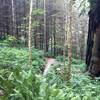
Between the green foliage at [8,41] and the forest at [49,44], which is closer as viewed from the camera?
the forest at [49,44]

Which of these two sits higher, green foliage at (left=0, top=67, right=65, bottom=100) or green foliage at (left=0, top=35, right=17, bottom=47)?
green foliage at (left=0, top=67, right=65, bottom=100)

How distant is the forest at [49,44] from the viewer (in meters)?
9.95

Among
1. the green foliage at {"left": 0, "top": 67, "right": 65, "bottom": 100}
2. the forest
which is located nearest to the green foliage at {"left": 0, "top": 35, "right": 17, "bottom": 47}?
the forest

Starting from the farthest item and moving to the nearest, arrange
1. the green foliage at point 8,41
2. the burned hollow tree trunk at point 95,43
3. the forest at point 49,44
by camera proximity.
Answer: the green foliage at point 8,41
the burned hollow tree trunk at point 95,43
the forest at point 49,44

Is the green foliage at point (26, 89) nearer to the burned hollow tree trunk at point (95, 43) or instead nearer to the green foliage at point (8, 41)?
the burned hollow tree trunk at point (95, 43)

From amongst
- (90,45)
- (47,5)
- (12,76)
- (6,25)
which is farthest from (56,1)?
(12,76)

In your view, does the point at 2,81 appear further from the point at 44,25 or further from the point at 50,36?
the point at 50,36

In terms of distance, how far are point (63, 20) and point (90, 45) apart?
22248 mm

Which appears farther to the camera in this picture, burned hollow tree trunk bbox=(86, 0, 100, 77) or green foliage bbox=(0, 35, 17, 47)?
green foliage bbox=(0, 35, 17, 47)

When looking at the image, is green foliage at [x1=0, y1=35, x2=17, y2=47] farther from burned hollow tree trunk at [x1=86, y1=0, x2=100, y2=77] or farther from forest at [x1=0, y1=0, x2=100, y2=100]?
burned hollow tree trunk at [x1=86, y1=0, x2=100, y2=77]

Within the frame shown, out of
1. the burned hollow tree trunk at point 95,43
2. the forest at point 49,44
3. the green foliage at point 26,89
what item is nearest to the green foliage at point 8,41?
the forest at point 49,44

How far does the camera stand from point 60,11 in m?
35.0

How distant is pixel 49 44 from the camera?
114ft

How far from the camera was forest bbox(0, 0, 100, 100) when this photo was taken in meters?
9.95
